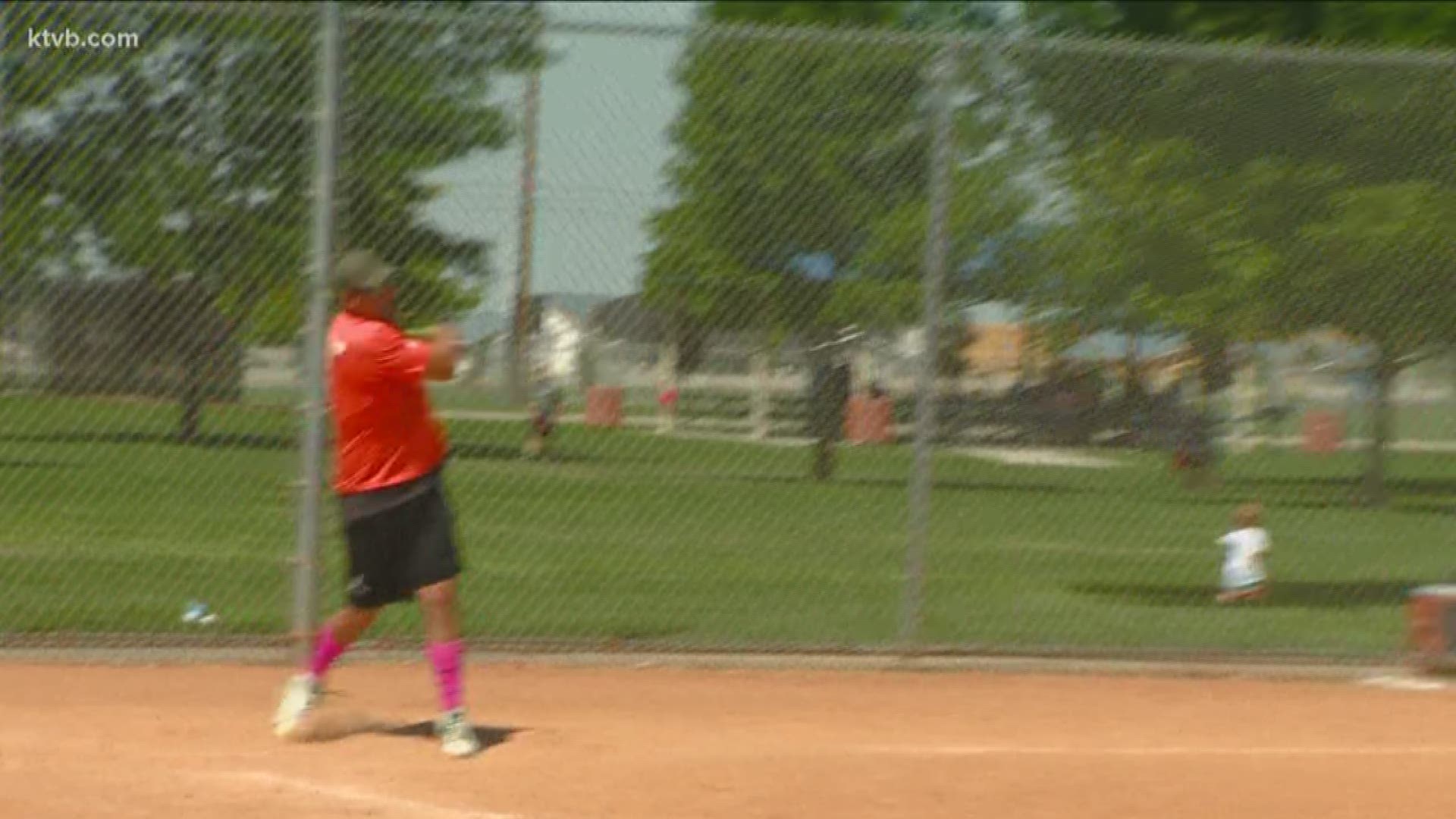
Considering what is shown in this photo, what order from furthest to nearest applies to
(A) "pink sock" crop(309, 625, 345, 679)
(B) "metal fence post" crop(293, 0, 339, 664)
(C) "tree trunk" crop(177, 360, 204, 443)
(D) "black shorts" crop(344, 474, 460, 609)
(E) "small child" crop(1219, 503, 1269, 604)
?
(E) "small child" crop(1219, 503, 1269, 604) < (C) "tree trunk" crop(177, 360, 204, 443) < (B) "metal fence post" crop(293, 0, 339, 664) < (A) "pink sock" crop(309, 625, 345, 679) < (D) "black shorts" crop(344, 474, 460, 609)

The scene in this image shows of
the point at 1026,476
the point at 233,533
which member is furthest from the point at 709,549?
the point at 233,533

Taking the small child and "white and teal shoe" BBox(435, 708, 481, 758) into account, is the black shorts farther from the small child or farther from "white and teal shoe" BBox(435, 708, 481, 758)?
the small child

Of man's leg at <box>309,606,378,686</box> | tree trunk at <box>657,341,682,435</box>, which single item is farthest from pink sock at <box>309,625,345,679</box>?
tree trunk at <box>657,341,682,435</box>

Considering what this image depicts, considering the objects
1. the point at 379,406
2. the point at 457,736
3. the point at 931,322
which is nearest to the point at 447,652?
the point at 457,736

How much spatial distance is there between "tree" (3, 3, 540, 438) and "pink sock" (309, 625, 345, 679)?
1.90 meters

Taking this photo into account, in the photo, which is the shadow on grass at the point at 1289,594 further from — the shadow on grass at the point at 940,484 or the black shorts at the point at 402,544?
the black shorts at the point at 402,544

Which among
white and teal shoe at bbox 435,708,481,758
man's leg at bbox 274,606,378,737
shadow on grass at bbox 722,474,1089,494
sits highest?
shadow on grass at bbox 722,474,1089,494

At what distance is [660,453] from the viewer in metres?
10.5

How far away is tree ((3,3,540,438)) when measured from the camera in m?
9.77

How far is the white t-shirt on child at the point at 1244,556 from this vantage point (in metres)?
11.1

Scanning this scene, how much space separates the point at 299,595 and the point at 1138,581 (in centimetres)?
364

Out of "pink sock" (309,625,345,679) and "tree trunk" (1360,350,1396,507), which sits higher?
"tree trunk" (1360,350,1396,507)

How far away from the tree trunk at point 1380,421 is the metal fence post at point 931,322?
1.99m

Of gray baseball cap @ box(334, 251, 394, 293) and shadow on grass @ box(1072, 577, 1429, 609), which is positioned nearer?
gray baseball cap @ box(334, 251, 394, 293)
